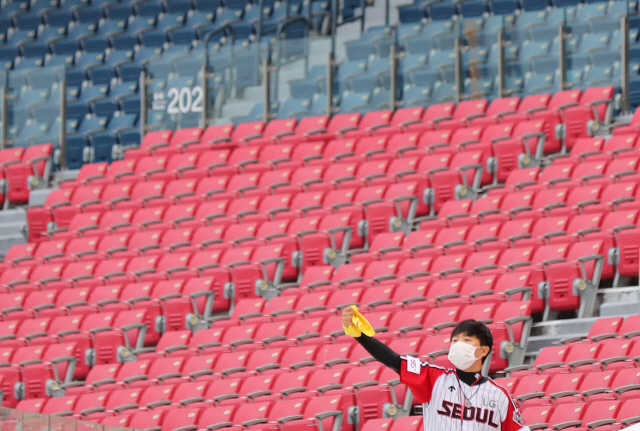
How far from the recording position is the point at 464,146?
446 inches

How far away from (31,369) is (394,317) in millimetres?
2904

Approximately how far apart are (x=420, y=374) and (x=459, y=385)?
0.41 ft

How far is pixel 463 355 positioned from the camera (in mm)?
4043

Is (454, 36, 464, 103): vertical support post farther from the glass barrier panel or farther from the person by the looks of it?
the person

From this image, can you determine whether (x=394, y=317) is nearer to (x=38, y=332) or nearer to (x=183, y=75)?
(x=38, y=332)

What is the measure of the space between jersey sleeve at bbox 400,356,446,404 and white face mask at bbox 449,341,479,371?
0.08m

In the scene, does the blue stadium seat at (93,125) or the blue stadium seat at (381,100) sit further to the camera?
the blue stadium seat at (93,125)

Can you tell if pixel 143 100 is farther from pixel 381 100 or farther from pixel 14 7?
pixel 14 7

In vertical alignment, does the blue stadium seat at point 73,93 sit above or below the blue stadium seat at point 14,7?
below

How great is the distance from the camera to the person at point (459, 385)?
4.06 metres

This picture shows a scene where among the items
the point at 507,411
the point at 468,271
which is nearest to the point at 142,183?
the point at 468,271

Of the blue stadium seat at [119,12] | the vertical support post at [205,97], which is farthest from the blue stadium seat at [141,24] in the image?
the vertical support post at [205,97]

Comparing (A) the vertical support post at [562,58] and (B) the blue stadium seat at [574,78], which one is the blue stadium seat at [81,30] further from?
(B) the blue stadium seat at [574,78]

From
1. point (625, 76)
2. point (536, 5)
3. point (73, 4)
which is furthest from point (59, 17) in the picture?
point (625, 76)
